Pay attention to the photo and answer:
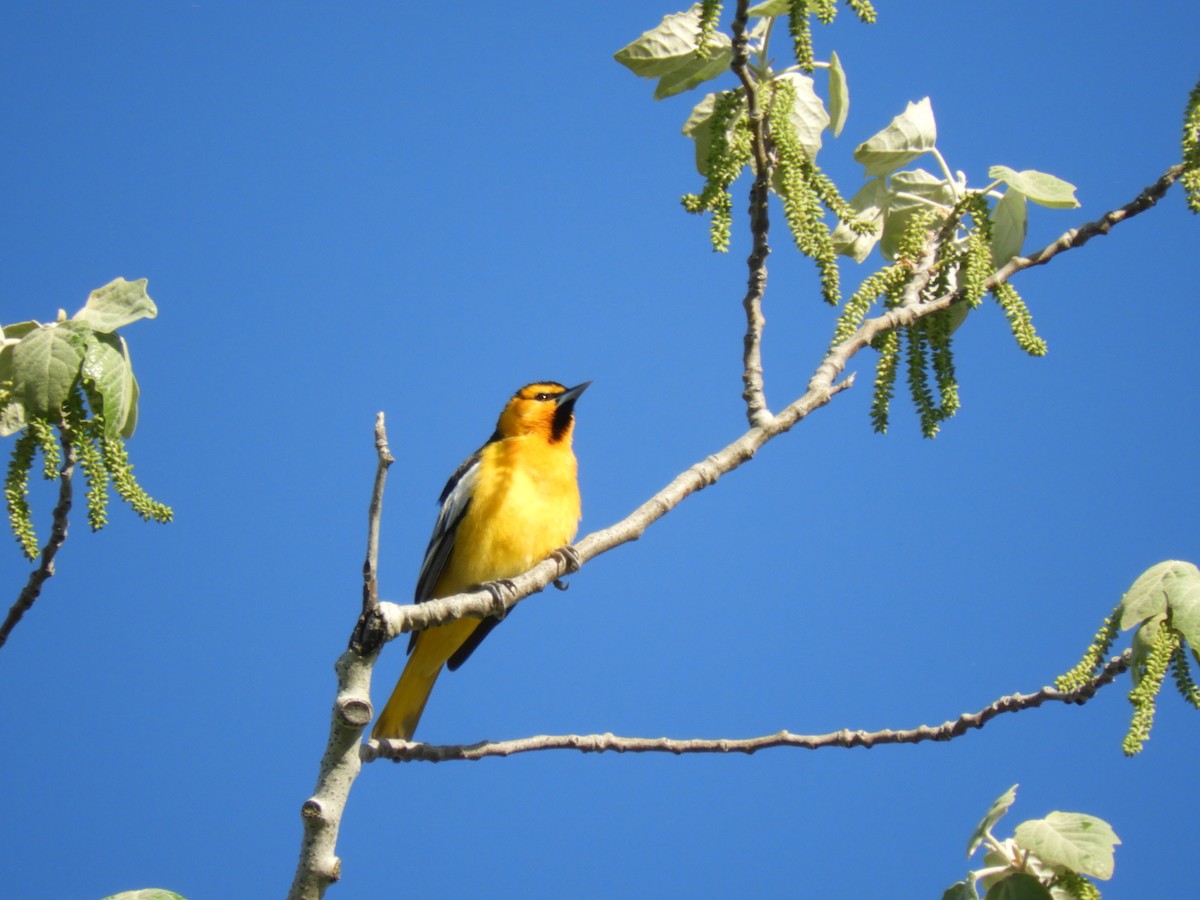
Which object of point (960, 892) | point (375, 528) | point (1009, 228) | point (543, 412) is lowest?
point (960, 892)

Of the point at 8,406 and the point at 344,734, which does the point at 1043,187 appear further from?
the point at 8,406

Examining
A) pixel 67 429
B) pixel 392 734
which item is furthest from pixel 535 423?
pixel 67 429

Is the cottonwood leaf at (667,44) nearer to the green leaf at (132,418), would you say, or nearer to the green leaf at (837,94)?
the green leaf at (837,94)

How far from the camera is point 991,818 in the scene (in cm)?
245

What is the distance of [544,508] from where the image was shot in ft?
16.1

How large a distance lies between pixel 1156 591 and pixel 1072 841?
56 cm

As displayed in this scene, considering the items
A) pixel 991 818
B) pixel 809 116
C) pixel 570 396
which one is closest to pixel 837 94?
pixel 809 116

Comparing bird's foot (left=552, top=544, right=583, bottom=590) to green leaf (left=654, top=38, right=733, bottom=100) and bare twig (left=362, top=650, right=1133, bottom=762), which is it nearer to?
bare twig (left=362, top=650, right=1133, bottom=762)

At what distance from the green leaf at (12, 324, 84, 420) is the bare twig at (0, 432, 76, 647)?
0.30 ft

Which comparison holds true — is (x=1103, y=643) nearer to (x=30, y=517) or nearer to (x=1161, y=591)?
(x=1161, y=591)

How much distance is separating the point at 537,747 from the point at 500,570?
2.15 meters

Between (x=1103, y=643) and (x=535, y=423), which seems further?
(x=535, y=423)

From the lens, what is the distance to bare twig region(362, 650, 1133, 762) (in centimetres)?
258

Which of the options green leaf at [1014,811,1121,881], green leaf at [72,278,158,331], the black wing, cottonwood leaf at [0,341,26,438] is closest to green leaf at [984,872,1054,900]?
green leaf at [1014,811,1121,881]
